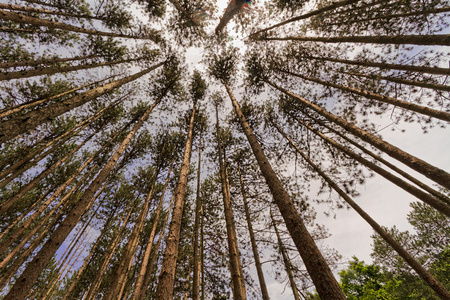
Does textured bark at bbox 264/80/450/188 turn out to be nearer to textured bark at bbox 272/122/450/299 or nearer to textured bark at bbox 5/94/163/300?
textured bark at bbox 272/122/450/299

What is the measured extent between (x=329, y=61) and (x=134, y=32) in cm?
1004

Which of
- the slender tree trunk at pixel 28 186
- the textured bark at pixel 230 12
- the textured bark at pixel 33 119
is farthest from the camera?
the textured bark at pixel 230 12

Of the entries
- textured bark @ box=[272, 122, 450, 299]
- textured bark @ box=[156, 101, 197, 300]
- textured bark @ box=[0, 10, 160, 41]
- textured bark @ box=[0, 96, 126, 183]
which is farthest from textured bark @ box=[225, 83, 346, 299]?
textured bark @ box=[0, 96, 126, 183]

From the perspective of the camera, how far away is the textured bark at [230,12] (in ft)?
26.9

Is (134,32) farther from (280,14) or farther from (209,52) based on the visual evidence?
(280,14)

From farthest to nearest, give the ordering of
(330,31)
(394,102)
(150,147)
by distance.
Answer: (150,147), (330,31), (394,102)

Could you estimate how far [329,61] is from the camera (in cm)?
816

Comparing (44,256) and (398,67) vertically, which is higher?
(398,67)

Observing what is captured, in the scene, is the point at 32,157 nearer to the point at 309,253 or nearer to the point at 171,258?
the point at 171,258

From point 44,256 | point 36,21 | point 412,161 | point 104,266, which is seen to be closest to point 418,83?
point 412,161

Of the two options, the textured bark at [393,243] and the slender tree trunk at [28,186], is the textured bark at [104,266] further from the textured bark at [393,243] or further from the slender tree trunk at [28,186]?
the textured bark at [393,243]

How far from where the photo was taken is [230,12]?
28.4 ft

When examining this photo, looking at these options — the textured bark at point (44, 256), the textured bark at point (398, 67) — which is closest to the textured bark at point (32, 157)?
the textured bark at point (44, 256)

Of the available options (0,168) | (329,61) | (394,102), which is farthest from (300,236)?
(0,168)
